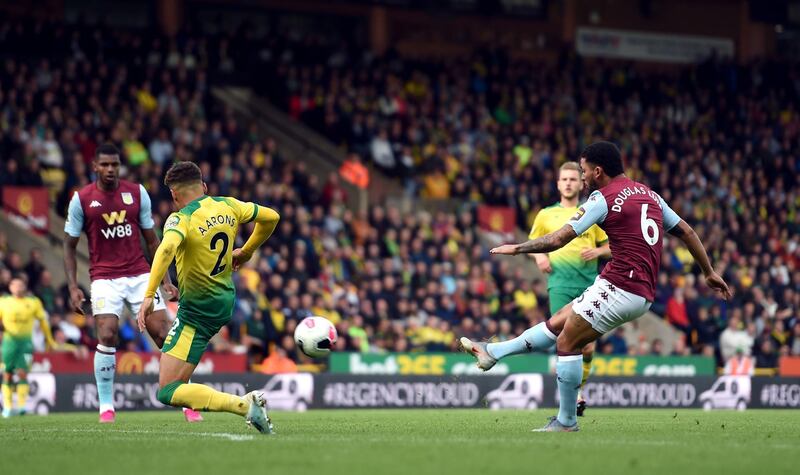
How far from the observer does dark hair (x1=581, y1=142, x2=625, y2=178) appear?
36.6 feet

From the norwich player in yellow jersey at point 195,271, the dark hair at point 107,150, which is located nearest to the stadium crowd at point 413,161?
the dark hair at point 107,150

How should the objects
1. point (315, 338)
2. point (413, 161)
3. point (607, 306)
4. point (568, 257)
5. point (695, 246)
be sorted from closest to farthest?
point (607, 306) < point (695, 246) < point (315, 338) < point (568, 257) < point (413, 161)

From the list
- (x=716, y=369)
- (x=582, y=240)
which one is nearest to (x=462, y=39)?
(x=716, y=369)

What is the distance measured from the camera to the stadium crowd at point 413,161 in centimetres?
2459

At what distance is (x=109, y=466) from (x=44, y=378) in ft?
36.3

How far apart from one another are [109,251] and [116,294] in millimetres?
447

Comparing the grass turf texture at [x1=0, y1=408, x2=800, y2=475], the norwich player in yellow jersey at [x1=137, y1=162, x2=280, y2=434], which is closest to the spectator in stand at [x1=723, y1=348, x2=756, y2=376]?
the grass turf texture at [x1=0, y1=408, x2=800, y2=475]

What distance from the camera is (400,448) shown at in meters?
9.66

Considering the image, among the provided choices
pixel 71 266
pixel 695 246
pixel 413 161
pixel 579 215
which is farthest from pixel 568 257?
pixel 413 161

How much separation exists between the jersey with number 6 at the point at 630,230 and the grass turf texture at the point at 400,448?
129 centimetres

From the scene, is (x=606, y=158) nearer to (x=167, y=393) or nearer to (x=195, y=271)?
(x=195, y=271)

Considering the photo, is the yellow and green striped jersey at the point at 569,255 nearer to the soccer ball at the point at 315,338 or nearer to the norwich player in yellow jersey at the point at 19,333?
the soccer ball at the point at 315,338

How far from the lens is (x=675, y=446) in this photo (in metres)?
9.95

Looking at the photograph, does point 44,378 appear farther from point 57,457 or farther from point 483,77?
point 483,77
